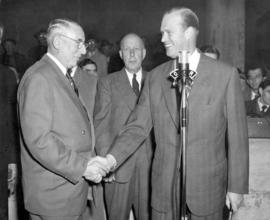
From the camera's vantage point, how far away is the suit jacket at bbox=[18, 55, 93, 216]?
2.64m

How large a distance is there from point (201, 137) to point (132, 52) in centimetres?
206

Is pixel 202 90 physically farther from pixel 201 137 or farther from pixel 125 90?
pixel 125 90

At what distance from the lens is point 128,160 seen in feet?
13.6

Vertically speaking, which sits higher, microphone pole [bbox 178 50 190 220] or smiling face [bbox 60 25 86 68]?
smiling face [bbox 60 25 86 68]

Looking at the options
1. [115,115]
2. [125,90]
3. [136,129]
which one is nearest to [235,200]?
[136,129]

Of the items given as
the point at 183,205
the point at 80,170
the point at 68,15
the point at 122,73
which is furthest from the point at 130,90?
the point at 68,15

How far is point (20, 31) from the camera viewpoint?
1362 centimetres

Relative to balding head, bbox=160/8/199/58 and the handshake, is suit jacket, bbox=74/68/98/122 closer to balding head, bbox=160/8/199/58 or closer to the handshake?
the handshake

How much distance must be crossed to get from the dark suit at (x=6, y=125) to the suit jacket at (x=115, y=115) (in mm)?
870

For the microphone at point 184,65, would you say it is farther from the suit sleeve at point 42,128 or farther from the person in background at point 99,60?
the person in background at point 99,60

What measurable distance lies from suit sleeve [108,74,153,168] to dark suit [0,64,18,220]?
1.13 m

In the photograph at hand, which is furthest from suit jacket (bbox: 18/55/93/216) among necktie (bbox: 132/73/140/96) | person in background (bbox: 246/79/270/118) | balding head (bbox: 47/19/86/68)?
person in background (bbox: 246/79/270/118)

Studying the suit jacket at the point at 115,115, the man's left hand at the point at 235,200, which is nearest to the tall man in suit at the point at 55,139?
the man's left hand at the point at 235,200

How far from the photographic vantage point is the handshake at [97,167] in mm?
2922
